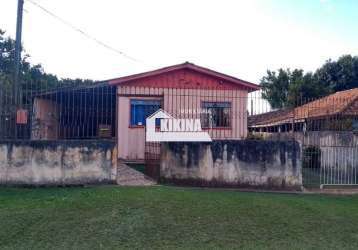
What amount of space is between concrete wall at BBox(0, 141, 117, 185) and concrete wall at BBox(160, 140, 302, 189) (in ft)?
5.42

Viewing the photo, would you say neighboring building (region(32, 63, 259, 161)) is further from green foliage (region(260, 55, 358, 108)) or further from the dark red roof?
green foliage (region(260, 55, 358, 108))

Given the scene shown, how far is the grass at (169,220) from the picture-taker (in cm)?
480

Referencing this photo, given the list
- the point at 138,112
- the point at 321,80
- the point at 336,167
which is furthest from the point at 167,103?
the point at 321,80

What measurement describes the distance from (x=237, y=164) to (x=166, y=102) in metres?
6.53

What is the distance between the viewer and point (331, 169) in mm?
9477

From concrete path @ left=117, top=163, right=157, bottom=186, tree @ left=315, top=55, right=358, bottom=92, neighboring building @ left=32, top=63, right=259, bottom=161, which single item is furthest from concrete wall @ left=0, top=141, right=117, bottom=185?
tree @ left=315, top=55, right=358, bottom=92

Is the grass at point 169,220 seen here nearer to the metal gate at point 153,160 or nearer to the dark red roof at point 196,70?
the metal gate at point 153,160

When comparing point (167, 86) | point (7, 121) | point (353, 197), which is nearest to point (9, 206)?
point (7, 121)

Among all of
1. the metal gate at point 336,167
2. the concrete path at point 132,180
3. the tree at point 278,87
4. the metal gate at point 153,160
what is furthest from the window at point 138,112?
the tree at point 278,87

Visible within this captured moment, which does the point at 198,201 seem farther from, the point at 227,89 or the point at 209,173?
the point at 227,89

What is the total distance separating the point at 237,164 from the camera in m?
8.51

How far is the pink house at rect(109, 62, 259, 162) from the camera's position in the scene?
1408cm

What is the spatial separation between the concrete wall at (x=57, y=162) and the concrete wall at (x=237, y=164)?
5.42ft

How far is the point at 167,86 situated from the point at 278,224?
33.0 ft
